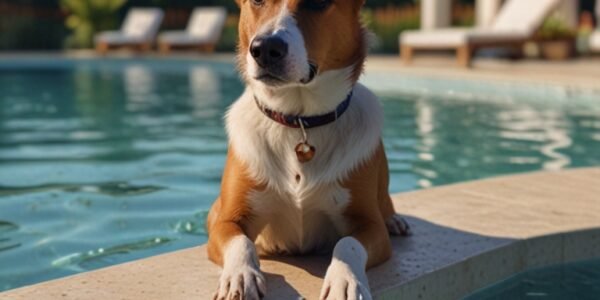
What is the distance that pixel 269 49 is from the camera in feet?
7.70

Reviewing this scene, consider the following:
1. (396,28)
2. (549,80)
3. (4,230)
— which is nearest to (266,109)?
(4,230)

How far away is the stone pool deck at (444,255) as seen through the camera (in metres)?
2.50

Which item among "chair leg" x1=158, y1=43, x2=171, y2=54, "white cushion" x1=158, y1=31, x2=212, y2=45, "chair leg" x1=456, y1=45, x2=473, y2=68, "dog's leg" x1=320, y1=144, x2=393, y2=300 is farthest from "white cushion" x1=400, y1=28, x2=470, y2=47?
"dog's leg" x1=320, y1=144, x2=393, y2=300

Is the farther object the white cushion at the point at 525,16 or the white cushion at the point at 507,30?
the white cushion at the point at 525,16

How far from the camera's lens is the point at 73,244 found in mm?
3869

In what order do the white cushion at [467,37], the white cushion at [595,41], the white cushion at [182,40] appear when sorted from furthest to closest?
the white cushion at [182,40] < the white cushion at [595,41] < the white cushion at [467,37]

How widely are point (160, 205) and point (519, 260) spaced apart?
7.87 ft

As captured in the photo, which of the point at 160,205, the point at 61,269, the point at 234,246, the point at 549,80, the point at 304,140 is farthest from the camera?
the point at 549,80

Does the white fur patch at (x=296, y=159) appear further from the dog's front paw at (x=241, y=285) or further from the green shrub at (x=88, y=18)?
the green shrub at (x=88, y=18)

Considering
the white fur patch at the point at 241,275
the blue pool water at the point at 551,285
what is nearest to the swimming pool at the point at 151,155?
the white fur patch at the point at 241,275

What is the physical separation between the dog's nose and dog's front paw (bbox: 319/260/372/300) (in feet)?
2.20

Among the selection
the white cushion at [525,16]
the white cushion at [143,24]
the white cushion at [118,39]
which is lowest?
the white cushion at [118,39]

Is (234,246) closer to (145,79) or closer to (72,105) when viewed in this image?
(72,105)

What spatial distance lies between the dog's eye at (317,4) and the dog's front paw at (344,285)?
0.86 metres
